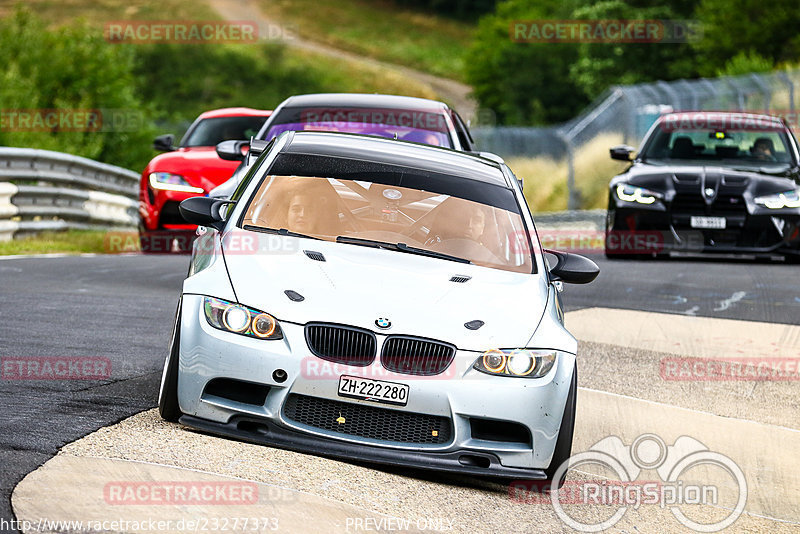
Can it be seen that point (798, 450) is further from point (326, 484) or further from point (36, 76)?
point (36, 76)

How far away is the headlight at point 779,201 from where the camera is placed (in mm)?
15203

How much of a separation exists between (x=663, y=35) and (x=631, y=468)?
5426 centimetres

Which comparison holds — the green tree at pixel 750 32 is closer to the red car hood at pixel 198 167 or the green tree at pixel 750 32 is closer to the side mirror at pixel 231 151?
the red car hood at pixel 198 167

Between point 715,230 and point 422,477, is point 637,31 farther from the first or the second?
point 422,477

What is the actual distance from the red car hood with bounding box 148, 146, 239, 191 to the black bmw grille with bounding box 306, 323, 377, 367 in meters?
8.49

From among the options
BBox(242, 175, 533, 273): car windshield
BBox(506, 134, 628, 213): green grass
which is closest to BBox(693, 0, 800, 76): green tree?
BBox(506, 134, 628, 213): green grass

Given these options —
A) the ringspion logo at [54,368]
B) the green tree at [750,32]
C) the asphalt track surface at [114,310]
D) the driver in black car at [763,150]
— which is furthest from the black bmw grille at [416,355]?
the green tree at [750,32]

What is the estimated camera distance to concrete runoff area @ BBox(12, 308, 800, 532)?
5164 mm

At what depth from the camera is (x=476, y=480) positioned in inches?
257

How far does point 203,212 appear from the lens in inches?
282

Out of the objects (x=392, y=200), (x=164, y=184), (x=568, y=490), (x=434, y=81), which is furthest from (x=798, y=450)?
(x=434, y=81)

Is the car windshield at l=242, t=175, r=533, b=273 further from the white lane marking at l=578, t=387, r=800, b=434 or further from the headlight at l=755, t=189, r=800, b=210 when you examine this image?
the headlight at l=755, t=189, r=800, b=210

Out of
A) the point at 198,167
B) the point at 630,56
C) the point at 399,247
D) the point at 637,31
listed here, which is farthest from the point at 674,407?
the point at 630,56

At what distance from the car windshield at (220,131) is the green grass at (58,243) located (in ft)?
7.81
